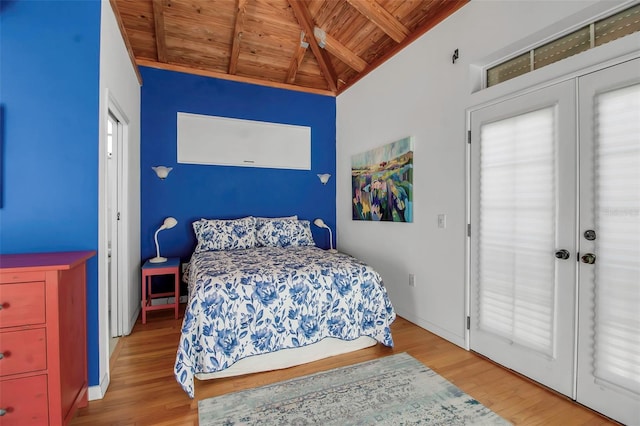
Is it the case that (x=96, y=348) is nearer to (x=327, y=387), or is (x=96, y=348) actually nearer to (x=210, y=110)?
(x=327, y=387)

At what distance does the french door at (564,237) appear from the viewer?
153cm

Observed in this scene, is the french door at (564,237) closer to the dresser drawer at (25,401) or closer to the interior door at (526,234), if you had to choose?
the interior door at (526,234)

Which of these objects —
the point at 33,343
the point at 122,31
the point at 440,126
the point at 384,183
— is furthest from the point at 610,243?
the point at 122,31

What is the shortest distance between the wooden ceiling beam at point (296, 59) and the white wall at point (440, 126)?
37.9 inches

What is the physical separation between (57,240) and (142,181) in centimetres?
198

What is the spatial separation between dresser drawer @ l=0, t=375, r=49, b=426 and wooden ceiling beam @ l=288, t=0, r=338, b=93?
12.0 feet

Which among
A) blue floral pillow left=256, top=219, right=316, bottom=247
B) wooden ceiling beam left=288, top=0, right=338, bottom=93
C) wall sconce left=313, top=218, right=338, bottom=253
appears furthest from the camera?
wall sconce left=313, top=218, right=338, bottom=253

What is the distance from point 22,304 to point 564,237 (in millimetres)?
2867

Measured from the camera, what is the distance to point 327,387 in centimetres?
191

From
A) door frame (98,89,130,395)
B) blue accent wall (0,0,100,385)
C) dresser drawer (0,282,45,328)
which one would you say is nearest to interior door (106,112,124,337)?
door frame (98,89,130,395)

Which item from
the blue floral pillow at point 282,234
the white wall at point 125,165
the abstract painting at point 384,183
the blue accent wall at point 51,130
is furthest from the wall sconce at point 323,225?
the blue accent wall at point 51,130

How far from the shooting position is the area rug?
161 centimetres

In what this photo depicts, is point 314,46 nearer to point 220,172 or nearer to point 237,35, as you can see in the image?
point 237,35

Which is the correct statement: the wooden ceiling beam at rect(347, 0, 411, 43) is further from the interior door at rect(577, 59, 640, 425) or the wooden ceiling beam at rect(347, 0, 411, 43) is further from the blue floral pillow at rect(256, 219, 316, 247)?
the blue floral pillow at rect(256, 219, 316, 247)
